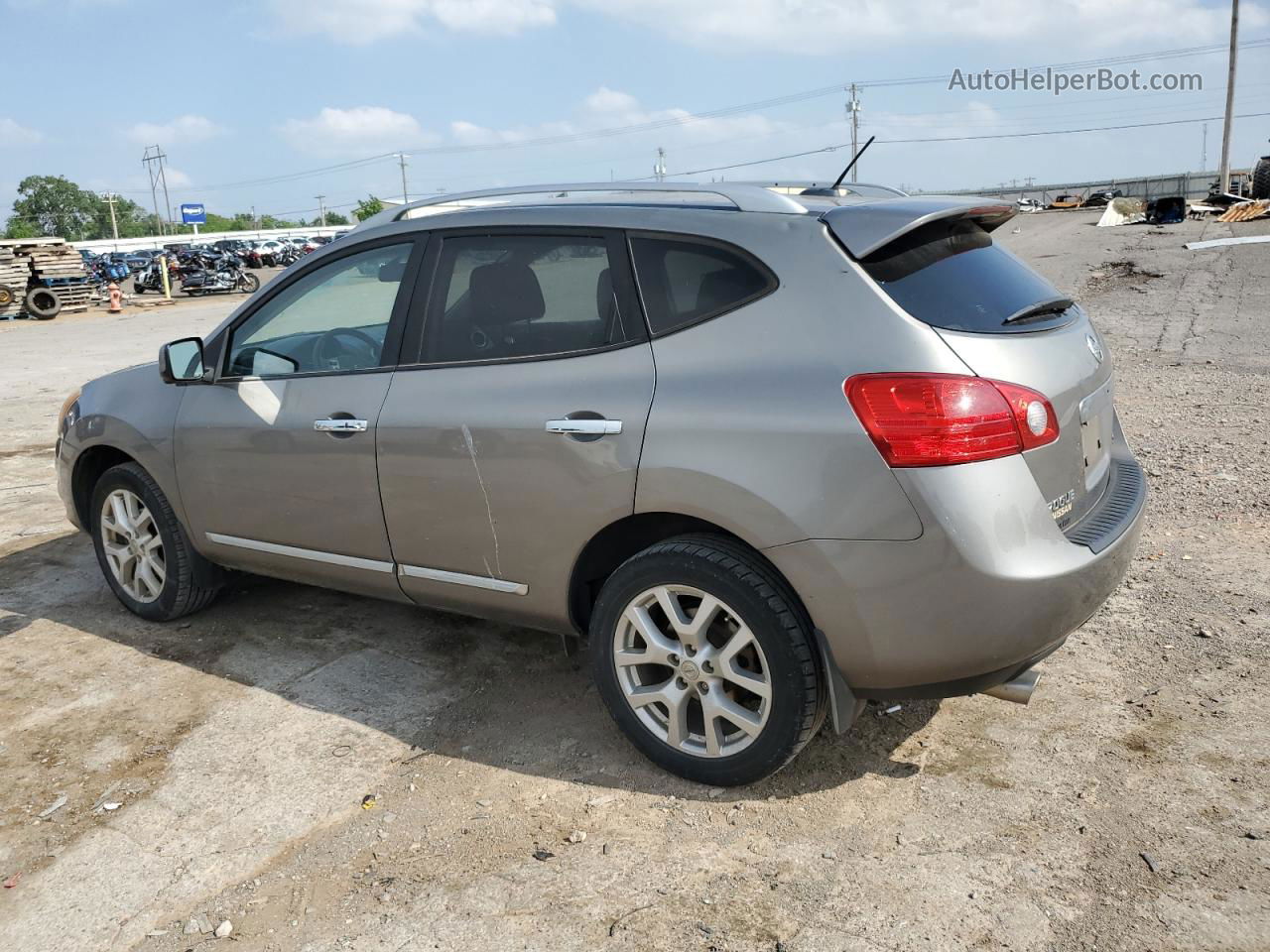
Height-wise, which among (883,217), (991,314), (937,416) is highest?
(883,217)

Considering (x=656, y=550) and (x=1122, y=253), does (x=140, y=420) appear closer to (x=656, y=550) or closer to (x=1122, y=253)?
(x=656, y=550)

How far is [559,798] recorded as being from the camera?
3291 mm

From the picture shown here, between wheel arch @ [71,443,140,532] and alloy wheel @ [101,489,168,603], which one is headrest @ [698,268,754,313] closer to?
alloy wheel @ [101,489,168,603]

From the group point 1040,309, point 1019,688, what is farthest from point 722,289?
point 1019,688

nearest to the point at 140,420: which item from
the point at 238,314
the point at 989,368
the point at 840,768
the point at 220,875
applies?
the point at 238,314

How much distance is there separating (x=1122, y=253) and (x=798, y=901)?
2000cm

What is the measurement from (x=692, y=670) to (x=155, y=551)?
9.34 feet

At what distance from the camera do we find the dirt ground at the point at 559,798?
8.84 feet

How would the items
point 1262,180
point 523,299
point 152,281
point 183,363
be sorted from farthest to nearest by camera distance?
point 152,281 → point 1262,180 → point 183,363 → point 523,299

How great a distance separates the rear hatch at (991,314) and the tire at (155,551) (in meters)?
3.21

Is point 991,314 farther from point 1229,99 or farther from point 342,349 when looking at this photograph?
point 1229,99

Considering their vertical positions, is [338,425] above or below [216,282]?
above

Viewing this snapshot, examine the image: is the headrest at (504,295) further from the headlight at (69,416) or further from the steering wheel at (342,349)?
the headlight at (69,416)

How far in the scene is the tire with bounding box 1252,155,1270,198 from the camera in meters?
34.6
